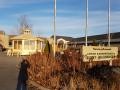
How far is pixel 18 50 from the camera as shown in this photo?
54625 millimetres

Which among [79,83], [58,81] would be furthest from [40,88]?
[79,83]

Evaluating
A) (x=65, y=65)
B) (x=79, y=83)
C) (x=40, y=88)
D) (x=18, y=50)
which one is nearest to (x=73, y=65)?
(x=65, y=65)

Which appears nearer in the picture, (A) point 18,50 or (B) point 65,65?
(B) point 65,65

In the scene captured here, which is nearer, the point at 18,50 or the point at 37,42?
the point at 18,50

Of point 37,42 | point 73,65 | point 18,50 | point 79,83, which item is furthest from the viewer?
point 37,42

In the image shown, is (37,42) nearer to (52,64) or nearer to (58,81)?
(52,64)

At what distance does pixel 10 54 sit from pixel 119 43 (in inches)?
Answer: 965

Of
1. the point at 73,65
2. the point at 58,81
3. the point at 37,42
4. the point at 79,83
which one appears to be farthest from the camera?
the point at 37,42

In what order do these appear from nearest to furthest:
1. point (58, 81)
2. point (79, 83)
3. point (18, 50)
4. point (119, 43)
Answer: point (79, 83) < point (58, 81) < point (18, 50) < point (119, 43)

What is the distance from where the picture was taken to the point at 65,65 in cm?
1727

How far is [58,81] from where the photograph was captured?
12.2 meters

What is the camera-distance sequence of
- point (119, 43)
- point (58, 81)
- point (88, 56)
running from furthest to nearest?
point (119, 43) < point (88, 56) < point (58, 81)

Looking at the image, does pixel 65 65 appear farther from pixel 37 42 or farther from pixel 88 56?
pixel 37 42

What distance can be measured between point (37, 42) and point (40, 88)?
45.7m
